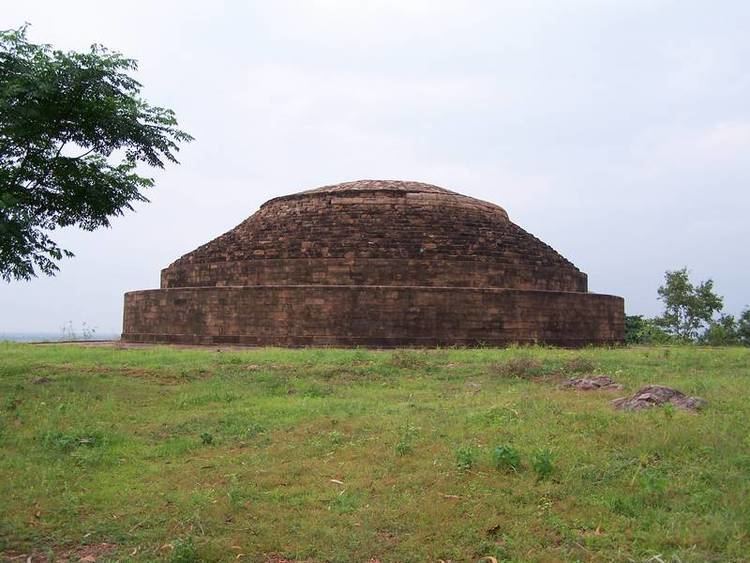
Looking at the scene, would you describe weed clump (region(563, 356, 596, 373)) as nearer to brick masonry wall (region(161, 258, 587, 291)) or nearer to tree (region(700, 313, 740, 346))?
brick masonry wall (region(161, 258, 587, 291))

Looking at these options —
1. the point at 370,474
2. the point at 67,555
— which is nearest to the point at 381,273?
the point at 370,474

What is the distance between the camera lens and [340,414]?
6.59 m

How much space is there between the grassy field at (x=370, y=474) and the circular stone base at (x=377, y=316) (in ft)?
19.4

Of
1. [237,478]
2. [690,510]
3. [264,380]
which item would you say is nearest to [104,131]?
[264,380]

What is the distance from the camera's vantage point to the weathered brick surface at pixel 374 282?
14.1m

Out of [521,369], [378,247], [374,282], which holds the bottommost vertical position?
[521,369]

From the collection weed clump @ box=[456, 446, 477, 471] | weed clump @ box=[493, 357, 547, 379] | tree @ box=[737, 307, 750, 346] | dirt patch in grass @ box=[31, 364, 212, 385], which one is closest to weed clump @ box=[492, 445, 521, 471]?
weed clump @ box=[456, 446, 477, 471]

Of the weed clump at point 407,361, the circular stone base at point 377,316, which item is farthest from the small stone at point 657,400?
the circular stone base at point 377,316

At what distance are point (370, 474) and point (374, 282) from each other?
32.8 ft

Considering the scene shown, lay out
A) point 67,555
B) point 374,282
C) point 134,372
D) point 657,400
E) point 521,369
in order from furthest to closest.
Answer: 1. point 374,282
2. point 134,372
3. point 521,369
4. point 657,400
5. point 67,555

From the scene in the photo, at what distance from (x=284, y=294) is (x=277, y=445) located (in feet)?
28.8

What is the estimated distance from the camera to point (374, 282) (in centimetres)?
1491

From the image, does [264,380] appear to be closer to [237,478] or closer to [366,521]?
[237,478]

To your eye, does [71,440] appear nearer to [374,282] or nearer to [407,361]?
[407,361]
